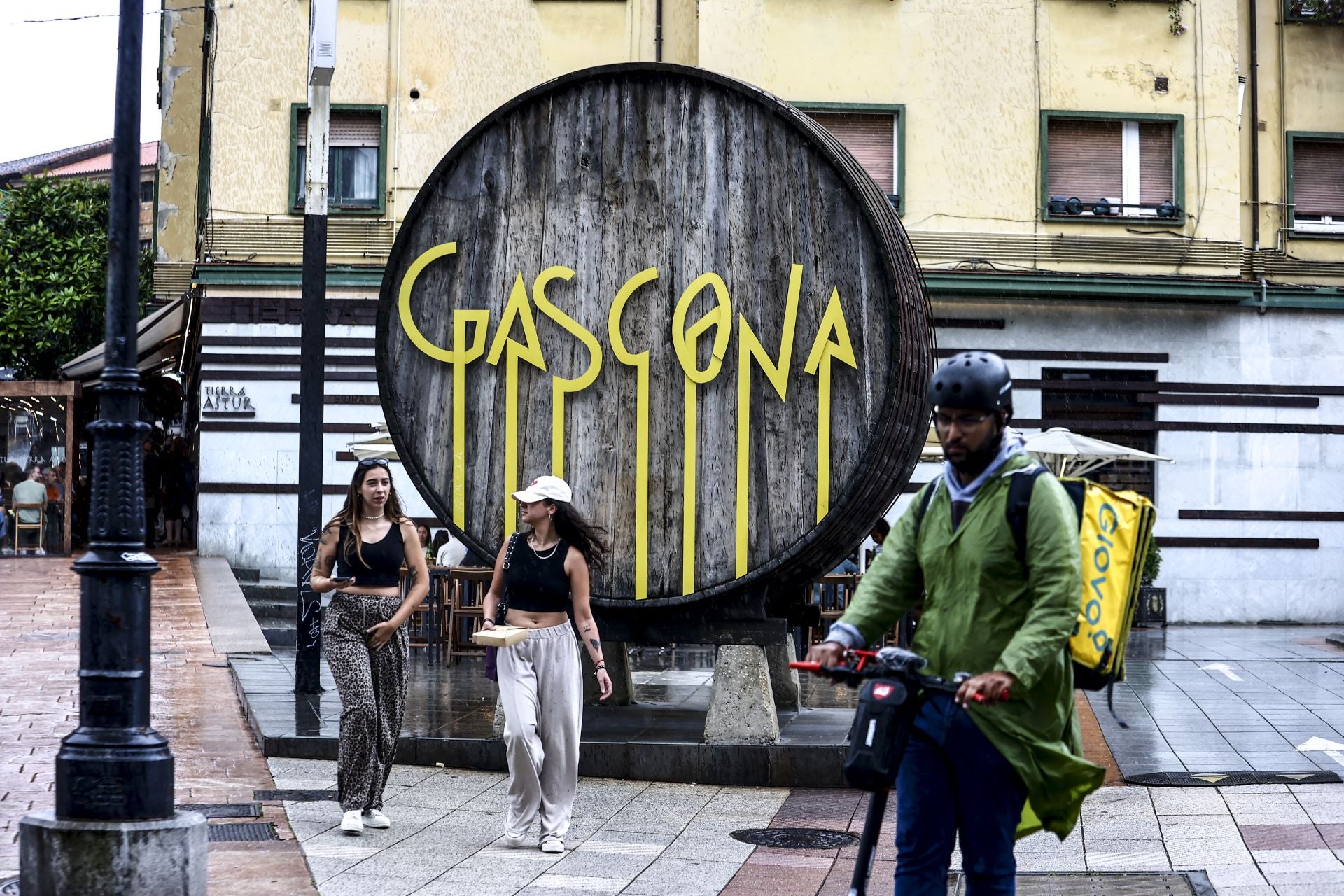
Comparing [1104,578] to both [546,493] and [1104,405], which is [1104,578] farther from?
[1104,405]

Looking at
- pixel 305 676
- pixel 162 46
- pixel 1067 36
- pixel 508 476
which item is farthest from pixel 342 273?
pixel 508 476

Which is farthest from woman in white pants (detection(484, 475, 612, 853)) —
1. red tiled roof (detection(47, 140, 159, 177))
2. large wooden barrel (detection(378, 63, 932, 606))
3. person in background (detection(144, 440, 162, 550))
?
red tiled roof (detection(47, 140, 159, 177))

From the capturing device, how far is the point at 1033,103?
68.5 feet

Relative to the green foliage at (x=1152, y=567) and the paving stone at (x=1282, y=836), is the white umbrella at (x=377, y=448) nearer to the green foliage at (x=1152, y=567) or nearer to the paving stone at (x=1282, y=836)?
the green foliage at (x=1152, y=567)

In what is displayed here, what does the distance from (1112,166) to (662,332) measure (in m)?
13.2

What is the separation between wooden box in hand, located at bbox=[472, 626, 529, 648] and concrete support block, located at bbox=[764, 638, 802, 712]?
11.6 feet

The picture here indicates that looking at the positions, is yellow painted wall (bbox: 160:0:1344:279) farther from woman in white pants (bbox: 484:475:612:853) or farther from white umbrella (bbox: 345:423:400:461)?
woman in white pants (bbox: 484:475:612:853)

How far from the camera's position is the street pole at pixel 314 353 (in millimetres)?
11094

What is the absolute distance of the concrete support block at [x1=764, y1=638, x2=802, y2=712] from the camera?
1070cm

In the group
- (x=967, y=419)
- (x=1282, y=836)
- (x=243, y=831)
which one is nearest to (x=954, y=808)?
Result: (x=967, y=419)

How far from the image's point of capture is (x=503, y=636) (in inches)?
289

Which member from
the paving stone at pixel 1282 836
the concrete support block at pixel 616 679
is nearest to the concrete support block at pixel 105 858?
the paving stone at pixel 1282 836

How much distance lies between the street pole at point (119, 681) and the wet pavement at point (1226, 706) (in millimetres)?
5379

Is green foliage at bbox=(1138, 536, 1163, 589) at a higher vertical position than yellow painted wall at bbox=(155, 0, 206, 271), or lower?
lower
